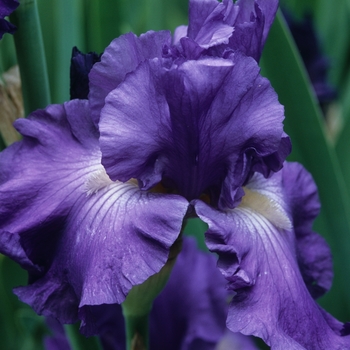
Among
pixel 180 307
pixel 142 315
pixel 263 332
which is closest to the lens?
pixel 263 332

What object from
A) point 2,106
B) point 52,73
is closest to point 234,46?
point 2,106

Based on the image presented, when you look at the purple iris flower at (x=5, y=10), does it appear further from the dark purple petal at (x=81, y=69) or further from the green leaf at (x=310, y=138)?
the green leaf at (x=310, y=138)

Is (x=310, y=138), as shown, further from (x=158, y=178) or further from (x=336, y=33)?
(x=336, y=33)

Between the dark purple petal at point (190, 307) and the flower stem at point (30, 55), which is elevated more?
the flower stem at point (30, 55)

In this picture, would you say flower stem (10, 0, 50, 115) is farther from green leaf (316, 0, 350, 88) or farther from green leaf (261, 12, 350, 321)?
green leaf (316, 0, 350, 88)

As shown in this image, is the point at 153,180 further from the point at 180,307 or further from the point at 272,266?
the point at 180,307

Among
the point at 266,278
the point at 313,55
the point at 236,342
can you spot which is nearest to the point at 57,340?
the point at 236,342

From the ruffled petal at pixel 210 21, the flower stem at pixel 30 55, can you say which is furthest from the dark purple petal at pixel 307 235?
the flower stem at pixel 30 55
